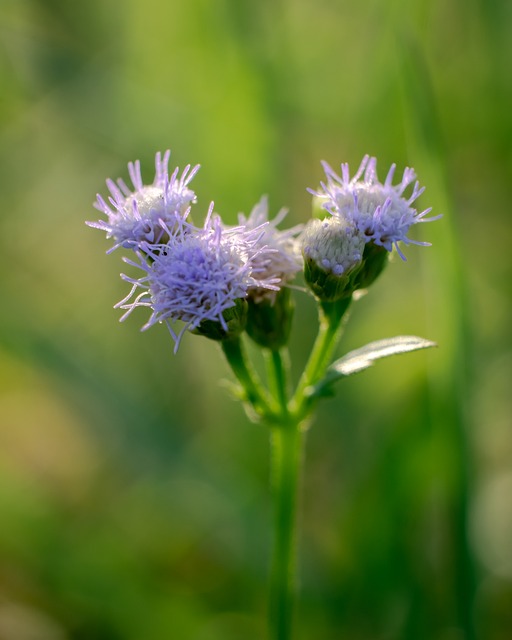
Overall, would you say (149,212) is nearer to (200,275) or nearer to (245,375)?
(200,275)

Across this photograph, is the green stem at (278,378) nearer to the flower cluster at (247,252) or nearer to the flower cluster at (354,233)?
the flower cluster at (247,252)

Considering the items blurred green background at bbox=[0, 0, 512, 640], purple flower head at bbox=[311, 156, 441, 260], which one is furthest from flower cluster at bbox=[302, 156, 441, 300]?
blurred green background at bbox=[0, 0, 512, 640]

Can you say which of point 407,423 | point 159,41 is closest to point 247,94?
point 159,41

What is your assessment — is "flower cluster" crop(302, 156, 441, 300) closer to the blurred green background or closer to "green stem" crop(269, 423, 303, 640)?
"green stem" crop(269, 423, 303, 640)

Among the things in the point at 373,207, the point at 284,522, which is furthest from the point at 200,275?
the point at 284,522

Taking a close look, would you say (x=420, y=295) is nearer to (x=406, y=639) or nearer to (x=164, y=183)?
(x=406, y=639)

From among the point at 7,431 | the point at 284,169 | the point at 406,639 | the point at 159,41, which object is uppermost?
the point at 159,41
